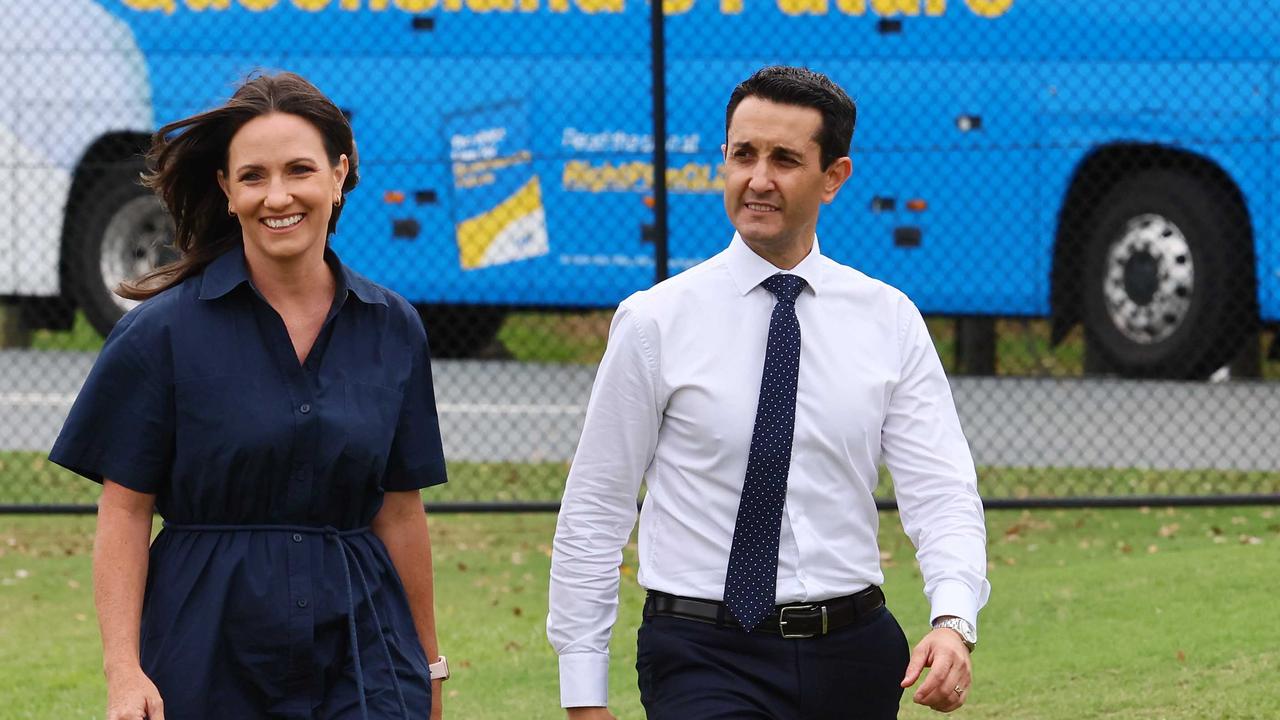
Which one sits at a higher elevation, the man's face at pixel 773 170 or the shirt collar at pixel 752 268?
the man's face at pixel 773 170

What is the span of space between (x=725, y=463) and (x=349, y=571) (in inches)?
23.8

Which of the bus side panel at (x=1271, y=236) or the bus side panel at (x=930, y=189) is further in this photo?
the bus side panel at (x=930, y=189)

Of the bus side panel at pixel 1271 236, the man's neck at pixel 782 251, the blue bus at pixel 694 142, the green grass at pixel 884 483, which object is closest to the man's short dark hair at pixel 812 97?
the man's neck at pixel 782 251

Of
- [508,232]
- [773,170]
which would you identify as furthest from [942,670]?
[508,232]

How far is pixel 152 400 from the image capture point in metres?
2.94

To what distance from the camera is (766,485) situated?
3064 mm

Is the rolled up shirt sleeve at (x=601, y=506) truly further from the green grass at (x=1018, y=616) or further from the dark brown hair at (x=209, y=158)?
the green grass at (x=1018, y=616)

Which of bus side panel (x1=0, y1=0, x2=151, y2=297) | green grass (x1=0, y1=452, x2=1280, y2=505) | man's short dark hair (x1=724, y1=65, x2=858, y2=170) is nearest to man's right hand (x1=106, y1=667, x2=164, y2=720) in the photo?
man's short dark hair (x1=724, y1=65, x2=858, y2=170)

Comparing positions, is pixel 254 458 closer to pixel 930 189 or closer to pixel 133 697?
pixel 133 697

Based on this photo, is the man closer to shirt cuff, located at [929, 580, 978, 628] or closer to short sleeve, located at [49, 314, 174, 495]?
shirt cuff, located at [929, 580, 978, 628]

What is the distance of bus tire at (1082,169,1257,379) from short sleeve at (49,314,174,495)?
33.5ft

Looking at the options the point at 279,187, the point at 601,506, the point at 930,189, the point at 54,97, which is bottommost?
the point at 601,506

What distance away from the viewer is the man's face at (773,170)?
3.16m

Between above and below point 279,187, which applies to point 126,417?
below
